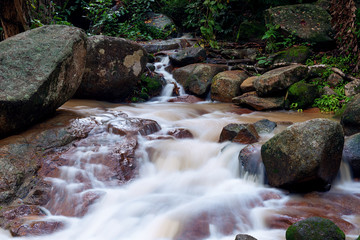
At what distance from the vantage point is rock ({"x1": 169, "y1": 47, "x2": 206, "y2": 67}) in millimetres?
9711

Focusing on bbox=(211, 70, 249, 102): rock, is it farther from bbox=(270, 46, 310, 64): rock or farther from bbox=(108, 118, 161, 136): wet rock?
bbox=(108, 118, 161, 136): wet rock

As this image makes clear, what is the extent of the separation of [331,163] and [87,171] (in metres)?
3.06

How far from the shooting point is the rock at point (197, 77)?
8609mm

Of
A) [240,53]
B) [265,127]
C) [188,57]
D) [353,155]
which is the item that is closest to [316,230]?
[353,155]

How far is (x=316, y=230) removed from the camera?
7.23ft

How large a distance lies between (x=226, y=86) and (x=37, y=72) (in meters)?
5.19

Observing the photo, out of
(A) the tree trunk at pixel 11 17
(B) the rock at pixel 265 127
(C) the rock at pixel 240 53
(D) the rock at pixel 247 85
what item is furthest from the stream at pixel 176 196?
(C) the rock at pixel 240 53

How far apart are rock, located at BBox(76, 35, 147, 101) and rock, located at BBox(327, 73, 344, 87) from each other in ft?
16.3

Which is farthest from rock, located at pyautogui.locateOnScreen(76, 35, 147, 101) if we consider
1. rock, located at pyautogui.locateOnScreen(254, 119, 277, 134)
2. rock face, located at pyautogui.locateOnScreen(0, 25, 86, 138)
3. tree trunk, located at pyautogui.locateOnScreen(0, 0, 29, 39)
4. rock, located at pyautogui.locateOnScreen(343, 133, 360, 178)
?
rock, located at pyautogui.locateOnScreen(343, 133, 360, 178)

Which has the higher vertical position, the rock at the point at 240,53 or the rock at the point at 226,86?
the rock at the point at 240,53

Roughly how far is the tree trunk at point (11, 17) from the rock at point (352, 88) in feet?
24.7

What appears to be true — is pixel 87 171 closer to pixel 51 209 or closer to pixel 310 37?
pixel 51 209

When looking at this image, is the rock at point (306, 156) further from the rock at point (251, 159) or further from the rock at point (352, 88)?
the rock at point (352, 88)

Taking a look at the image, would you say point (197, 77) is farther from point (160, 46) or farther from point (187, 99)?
point (160, 46)
